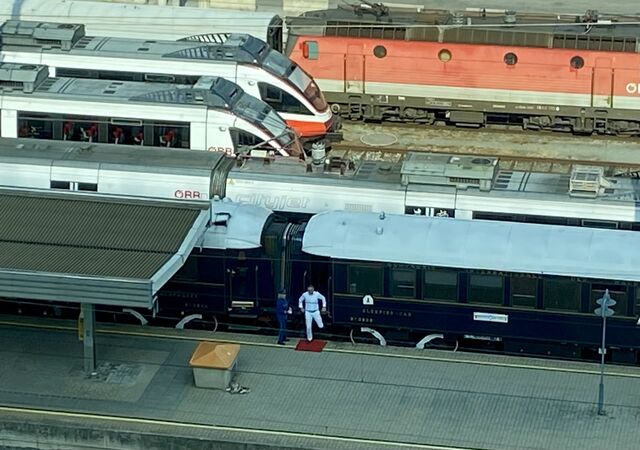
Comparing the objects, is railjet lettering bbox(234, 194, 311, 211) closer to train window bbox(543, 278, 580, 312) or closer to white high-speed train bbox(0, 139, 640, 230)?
white high-speed train bbox(0, 139, 640, 230)

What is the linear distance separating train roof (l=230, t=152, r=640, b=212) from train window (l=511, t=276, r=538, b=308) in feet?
9.35

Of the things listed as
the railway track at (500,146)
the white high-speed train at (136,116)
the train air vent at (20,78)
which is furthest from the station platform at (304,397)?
the railway track at (500,146)

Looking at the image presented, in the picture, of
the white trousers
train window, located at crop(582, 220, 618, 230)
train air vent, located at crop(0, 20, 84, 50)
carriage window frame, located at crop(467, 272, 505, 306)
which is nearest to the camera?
carriage window frame, located at crop(467, 272, 505, 306)

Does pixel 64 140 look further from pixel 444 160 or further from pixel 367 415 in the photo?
pixel 367 415

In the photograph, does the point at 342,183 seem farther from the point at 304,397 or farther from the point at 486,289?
the point at 304,397

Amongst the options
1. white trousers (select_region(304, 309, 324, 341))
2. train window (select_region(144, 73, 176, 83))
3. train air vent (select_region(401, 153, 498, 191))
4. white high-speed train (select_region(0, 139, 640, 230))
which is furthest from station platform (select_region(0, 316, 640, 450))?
train window (select_region(144, 73, 176, 83))

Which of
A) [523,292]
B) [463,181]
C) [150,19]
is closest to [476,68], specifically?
[150,19]

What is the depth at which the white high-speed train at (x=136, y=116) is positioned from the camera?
42.7m

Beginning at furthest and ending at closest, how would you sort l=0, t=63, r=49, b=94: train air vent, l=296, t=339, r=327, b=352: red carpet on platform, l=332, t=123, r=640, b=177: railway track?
l=332, t=123, r=640, b=177: railway track, l=0, t=63, r=49, b=94: train air vent, l=296, t=339, r=327, b=352: red carpet on platform

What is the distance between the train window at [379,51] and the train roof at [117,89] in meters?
7.47

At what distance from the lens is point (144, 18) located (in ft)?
169

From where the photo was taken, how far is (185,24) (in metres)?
51.2

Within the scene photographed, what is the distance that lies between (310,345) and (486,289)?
12.1 feet

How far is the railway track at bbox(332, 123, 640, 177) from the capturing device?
157 ft
